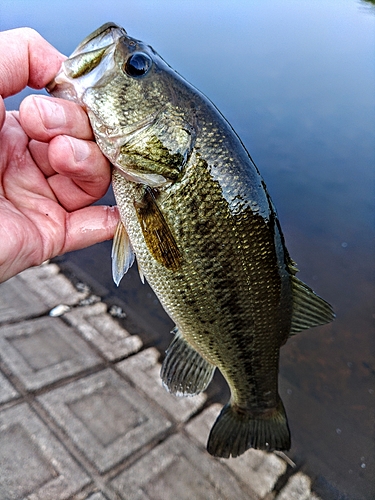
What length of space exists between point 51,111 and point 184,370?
47.3 inches

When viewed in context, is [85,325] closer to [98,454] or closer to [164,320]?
[164,320]

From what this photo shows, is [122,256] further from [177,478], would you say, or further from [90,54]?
[177,478]

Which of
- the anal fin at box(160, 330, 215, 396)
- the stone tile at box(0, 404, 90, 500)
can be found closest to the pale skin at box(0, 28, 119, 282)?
the anal fin at box(160, 330, 215, 396)

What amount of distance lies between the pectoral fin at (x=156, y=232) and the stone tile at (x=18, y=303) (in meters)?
2.20

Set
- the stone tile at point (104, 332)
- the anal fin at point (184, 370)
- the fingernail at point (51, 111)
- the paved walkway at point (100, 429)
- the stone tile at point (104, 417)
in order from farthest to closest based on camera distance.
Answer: the stone tile at point (104, 332)
the stone tile at point (104, 417)
the paved walkway at point (100, 429)
the anal fin at point (184, 370)
the fingernail at point (51, 111)

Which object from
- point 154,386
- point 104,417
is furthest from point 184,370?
point 154,386

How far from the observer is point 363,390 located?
3.48 metres

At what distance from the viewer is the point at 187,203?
1462mm

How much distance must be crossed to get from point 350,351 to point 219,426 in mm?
2283

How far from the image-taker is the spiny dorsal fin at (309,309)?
173 cm

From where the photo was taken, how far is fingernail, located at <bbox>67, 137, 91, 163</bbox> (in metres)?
1.42

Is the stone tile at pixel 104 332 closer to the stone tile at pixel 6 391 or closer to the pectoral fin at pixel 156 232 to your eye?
the stone tile at pixel 6 391

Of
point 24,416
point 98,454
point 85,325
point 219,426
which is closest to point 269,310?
point 219,426

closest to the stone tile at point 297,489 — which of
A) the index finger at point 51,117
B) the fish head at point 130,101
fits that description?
the fish head at point 130,101
